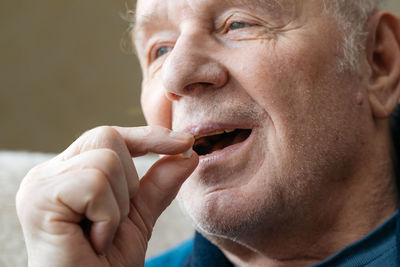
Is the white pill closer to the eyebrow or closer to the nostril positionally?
the nostril

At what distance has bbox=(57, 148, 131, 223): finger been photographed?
0.74 m

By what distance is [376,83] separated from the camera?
3.76 feet

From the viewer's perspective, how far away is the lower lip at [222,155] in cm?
99

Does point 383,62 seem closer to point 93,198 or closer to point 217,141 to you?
point 217,141

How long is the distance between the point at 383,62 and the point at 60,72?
1.49 m

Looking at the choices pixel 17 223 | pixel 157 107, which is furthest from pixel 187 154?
pixel 17 223

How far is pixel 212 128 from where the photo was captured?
38.9 inches

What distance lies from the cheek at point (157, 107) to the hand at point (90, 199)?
0.89 ft

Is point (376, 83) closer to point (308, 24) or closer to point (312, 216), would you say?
point (308, 24)

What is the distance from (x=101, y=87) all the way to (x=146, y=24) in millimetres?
1030

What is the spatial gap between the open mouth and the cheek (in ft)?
0.30

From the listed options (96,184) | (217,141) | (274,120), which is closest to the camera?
(96,184)

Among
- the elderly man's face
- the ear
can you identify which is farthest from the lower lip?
the ear

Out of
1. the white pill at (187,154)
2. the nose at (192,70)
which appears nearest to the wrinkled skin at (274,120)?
the nose at (192,70)
